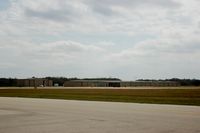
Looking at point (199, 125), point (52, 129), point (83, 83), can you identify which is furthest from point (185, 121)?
point (83, 83)

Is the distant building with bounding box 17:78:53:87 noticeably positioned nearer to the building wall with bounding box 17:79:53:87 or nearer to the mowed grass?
the building wall with bounding box 17:79:53:87

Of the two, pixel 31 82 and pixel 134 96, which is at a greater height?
pixel 31 82

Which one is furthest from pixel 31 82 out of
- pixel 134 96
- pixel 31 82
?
pixel 134 96

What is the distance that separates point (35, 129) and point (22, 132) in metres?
0.87

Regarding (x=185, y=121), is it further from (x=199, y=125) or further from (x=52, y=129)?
Answer: (x=52, y=129)

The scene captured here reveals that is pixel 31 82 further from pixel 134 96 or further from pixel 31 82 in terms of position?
pixel 134 96

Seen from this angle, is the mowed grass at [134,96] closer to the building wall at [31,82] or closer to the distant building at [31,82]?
the distant building at [31,82]

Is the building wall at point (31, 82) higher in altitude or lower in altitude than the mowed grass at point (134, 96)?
higher

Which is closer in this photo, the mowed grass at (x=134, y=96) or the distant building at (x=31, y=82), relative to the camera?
the mowed grass at (x=134, y=96)


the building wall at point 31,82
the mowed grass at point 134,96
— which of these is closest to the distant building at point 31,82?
the building wall at point 31,82

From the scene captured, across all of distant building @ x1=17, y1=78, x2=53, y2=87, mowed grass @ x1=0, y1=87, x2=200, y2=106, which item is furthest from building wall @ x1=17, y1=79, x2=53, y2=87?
mowed grass @ x1=0, y1=87, x2=200, y2=106

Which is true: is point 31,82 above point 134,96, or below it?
above

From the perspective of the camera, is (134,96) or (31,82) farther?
(31,82)

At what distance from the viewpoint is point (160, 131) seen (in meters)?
13.7
